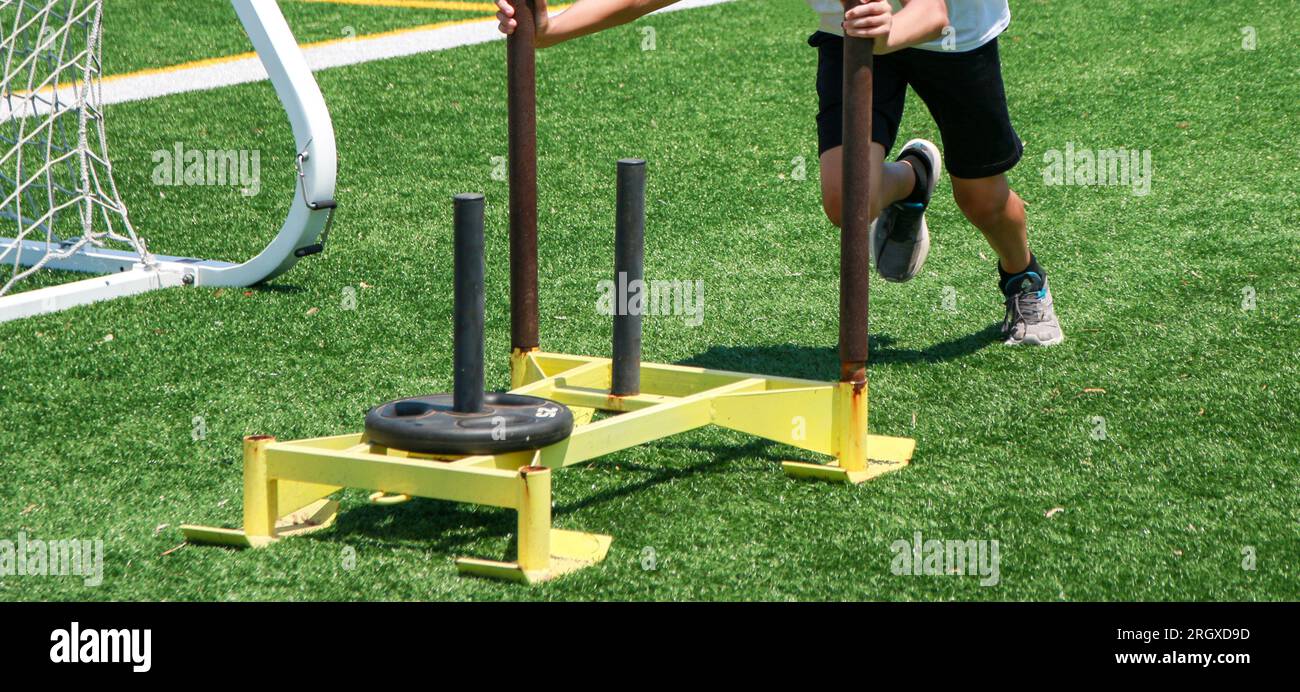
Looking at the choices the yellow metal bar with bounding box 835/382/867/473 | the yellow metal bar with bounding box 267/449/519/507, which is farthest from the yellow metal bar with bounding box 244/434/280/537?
the yellow metal bar with bounding box 835/382/867/473

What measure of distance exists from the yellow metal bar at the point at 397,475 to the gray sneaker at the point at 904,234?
208cm

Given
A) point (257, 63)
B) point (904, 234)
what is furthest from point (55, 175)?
point (904, 234)

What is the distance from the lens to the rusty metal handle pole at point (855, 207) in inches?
145

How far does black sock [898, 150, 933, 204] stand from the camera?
15.8 feet

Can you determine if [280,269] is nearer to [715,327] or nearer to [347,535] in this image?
[715,327]

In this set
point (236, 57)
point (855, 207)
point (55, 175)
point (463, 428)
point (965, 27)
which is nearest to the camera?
point (463, 428)

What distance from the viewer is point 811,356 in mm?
5039

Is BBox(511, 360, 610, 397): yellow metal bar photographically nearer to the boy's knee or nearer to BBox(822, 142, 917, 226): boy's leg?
BBox(822, 142, 917, 226): boy's leg

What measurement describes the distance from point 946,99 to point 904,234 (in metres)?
0.55

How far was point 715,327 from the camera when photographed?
210 inches

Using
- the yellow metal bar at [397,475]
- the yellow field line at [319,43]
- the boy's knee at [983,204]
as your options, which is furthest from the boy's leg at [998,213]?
the yellow field line at [319,43]

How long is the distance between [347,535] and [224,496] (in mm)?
457

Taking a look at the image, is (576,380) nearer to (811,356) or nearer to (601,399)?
(601,399)

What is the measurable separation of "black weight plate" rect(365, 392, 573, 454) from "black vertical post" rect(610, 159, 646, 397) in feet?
1.44
